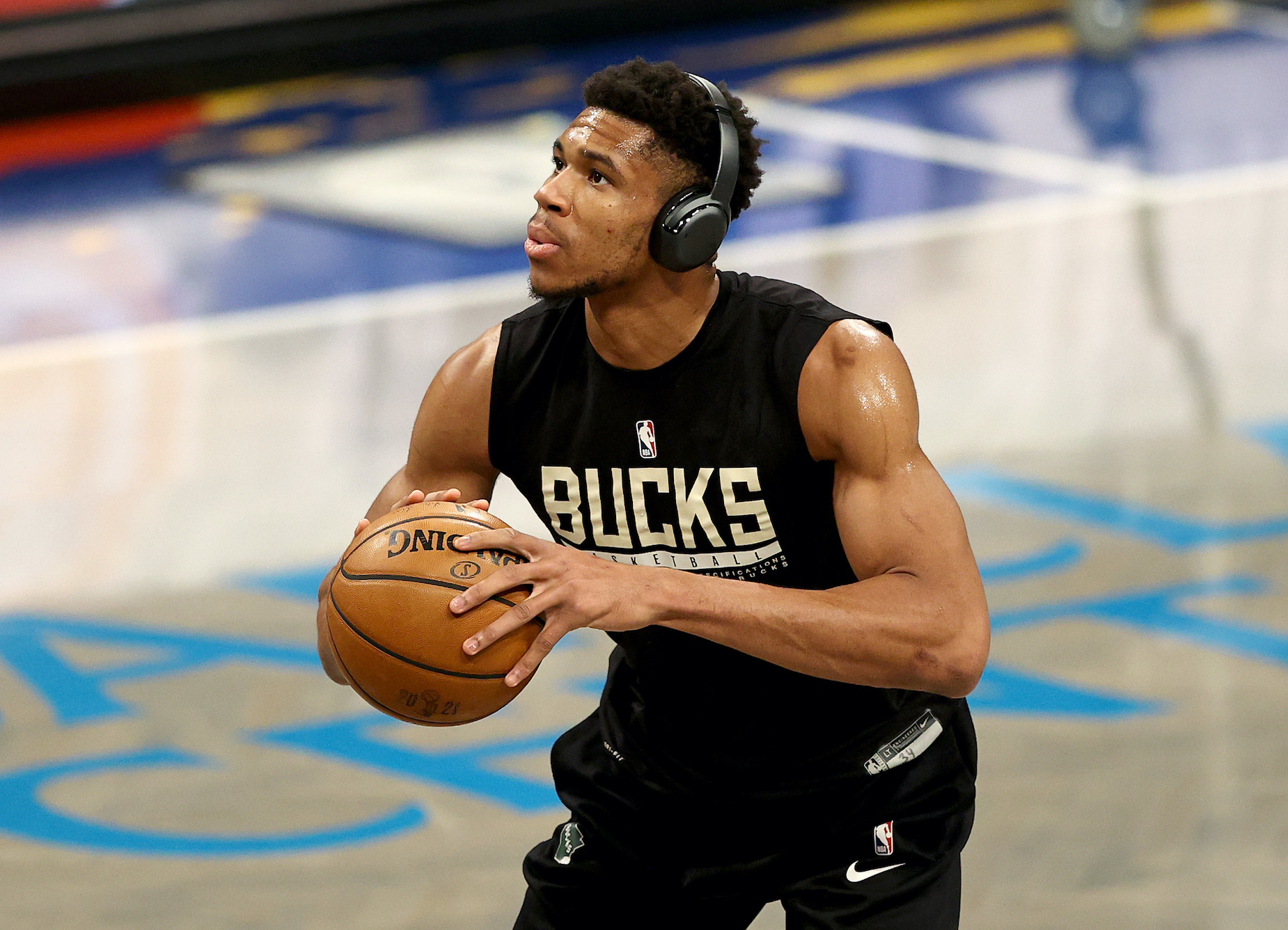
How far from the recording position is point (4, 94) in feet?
34.4

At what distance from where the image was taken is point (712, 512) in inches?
110

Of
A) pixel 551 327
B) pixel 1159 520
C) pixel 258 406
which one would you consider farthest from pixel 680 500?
pixel 258 406

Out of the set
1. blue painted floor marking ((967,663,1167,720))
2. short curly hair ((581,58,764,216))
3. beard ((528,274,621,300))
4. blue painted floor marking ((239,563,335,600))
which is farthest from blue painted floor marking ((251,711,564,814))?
short curly hair ((581,58,764,216))

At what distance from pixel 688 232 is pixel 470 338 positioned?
16.0ft

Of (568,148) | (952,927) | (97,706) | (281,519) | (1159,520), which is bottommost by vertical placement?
(952,927)

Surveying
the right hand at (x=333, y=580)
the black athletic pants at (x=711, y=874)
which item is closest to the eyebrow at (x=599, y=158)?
the right hand at (x=333, y=580)

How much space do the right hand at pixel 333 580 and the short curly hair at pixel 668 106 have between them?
611mm

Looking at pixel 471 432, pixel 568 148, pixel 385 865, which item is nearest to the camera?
pixel 568 148

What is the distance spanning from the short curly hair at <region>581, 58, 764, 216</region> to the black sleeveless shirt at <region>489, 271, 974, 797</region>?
22 cm

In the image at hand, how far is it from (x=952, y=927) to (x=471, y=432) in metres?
1.09

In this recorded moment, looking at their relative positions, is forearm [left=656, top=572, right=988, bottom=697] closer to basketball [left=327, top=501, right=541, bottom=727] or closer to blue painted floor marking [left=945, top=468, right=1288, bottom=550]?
basketball [left=327, top=501, right=541, bottom=727]

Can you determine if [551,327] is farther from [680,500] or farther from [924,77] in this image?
[924,77]

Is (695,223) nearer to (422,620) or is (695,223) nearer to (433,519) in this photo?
(433,519)

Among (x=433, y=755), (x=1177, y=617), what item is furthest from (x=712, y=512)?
Answer: (x=1177, y=617)
